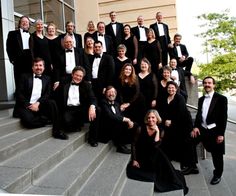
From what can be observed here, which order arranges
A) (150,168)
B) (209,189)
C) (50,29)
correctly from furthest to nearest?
1. (50,29)
2. (209,189)
3. (150,168)

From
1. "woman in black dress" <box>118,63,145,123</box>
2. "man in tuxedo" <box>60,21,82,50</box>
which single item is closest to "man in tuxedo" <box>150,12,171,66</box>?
"man in tuxedo" <box>60,21,82,50</box>

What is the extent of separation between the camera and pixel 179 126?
6.61 metres

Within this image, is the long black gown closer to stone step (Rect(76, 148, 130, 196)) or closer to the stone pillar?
stone step (Rect(76, 148, 130, 196))

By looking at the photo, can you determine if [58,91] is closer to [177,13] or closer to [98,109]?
[98,109]

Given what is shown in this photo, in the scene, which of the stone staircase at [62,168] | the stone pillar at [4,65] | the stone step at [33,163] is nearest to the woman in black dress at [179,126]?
the stone staircase at [62,168]

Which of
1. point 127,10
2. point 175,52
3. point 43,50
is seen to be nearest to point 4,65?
point 43,50

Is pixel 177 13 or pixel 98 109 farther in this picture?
pixel 177 13

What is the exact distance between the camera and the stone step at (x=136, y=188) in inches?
188

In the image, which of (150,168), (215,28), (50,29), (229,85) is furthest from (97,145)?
(215,28)

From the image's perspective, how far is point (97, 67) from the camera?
681 centimetres

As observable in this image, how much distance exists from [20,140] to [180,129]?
326 centimetres

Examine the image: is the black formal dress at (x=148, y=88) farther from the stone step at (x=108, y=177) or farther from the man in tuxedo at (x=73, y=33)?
the man in tuxedo at (x=73, y=33)

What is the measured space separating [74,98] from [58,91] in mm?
324

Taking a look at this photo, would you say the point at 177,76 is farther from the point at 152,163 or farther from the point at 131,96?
the point at 152,163
